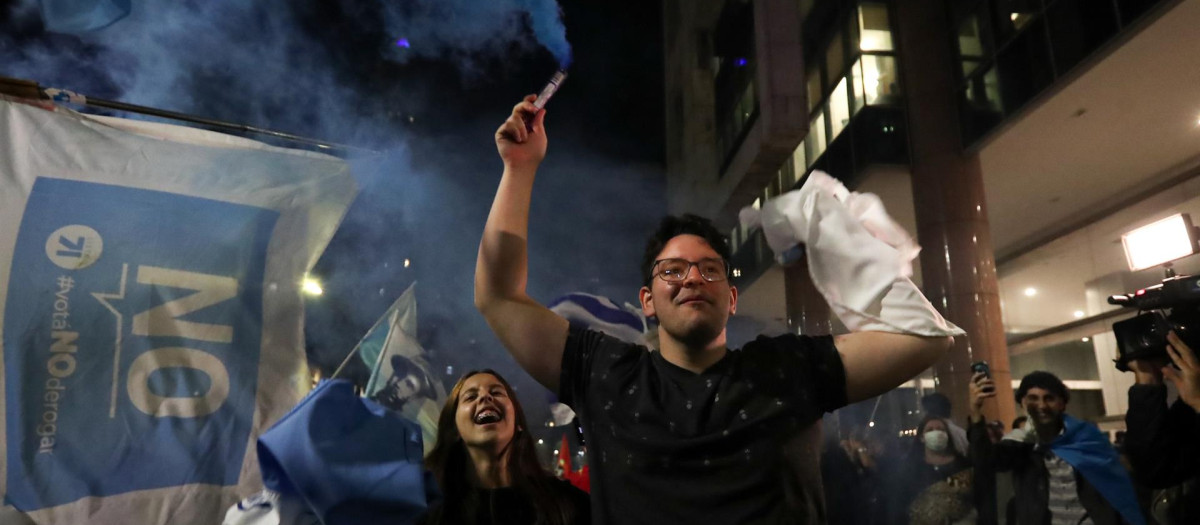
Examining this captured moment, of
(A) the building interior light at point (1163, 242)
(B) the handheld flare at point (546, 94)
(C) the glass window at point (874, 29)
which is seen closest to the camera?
(B) the handheld flare at point (546, 94)

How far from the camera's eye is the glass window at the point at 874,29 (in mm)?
12906

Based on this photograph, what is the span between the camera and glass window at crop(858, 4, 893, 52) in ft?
42.3

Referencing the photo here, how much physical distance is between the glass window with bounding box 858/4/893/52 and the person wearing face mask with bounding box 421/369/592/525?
1141 cm

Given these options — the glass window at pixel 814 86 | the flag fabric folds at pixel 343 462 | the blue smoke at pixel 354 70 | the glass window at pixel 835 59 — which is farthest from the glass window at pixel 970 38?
the flag fabric folds at pixel 343 462

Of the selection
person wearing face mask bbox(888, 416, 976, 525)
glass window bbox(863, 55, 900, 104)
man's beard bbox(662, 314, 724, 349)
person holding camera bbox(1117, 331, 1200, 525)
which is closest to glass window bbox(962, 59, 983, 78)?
glass window bbox(863, 55, 900, 104)

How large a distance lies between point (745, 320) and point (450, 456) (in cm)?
1956

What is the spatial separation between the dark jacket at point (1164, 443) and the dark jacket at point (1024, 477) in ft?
1.64

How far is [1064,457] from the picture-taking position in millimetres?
4285

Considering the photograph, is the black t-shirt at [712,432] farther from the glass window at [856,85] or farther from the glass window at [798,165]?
the glass window at [798,165]

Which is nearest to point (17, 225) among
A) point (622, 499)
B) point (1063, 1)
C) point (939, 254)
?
point (622, 499)

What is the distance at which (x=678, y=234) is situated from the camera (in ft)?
7.50

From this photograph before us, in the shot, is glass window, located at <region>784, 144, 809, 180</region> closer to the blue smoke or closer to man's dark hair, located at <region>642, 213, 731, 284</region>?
the blue smoke

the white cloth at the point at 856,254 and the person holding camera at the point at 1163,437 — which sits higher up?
the white cloth at the point at 856,254

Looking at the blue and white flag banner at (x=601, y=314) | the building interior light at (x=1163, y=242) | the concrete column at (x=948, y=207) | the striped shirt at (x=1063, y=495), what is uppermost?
the concrete column at (x=948, y=207)
